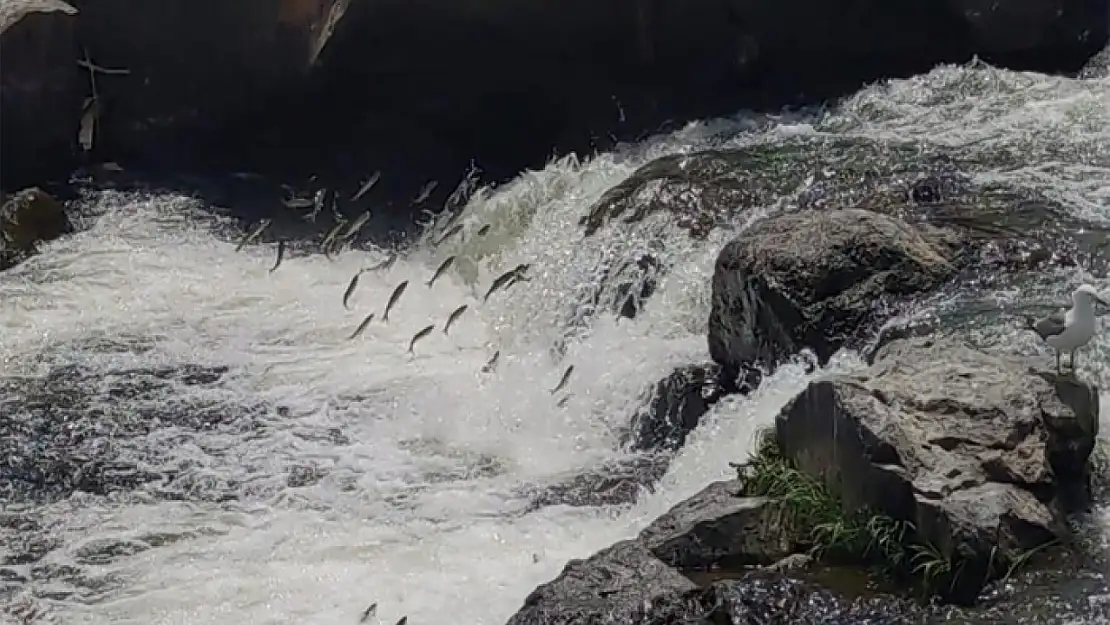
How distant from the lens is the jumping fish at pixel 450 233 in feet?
33.6

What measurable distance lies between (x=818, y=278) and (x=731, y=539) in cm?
197

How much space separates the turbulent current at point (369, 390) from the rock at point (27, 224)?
7.3 inches

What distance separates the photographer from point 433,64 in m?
12.5

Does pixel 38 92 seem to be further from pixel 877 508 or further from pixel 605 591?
pixel 877 508

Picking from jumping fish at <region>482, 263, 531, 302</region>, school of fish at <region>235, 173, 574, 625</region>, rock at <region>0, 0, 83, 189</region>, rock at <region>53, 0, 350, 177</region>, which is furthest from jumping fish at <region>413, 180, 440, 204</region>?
rock at <region>0, 0, 83, 189</region>

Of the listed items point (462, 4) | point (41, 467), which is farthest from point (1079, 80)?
point (41, 467)

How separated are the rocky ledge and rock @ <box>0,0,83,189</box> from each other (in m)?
8.28

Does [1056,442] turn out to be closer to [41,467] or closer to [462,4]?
[41,467]

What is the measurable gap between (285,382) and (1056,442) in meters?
4.62

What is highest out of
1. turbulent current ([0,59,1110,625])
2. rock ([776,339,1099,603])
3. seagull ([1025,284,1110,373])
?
seagull ([1025,284,1110,373])

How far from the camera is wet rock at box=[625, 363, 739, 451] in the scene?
24.9 feet

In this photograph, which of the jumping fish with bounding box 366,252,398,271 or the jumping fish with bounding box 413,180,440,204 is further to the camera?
the jumping fish with bounding box 413,180,440,204

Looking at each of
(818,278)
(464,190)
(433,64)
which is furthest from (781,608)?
(433,64)

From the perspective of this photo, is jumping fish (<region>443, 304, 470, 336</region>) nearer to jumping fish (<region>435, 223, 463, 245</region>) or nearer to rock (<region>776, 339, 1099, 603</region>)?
jumping fish (<region>435, 223, 463, 245</region>)
